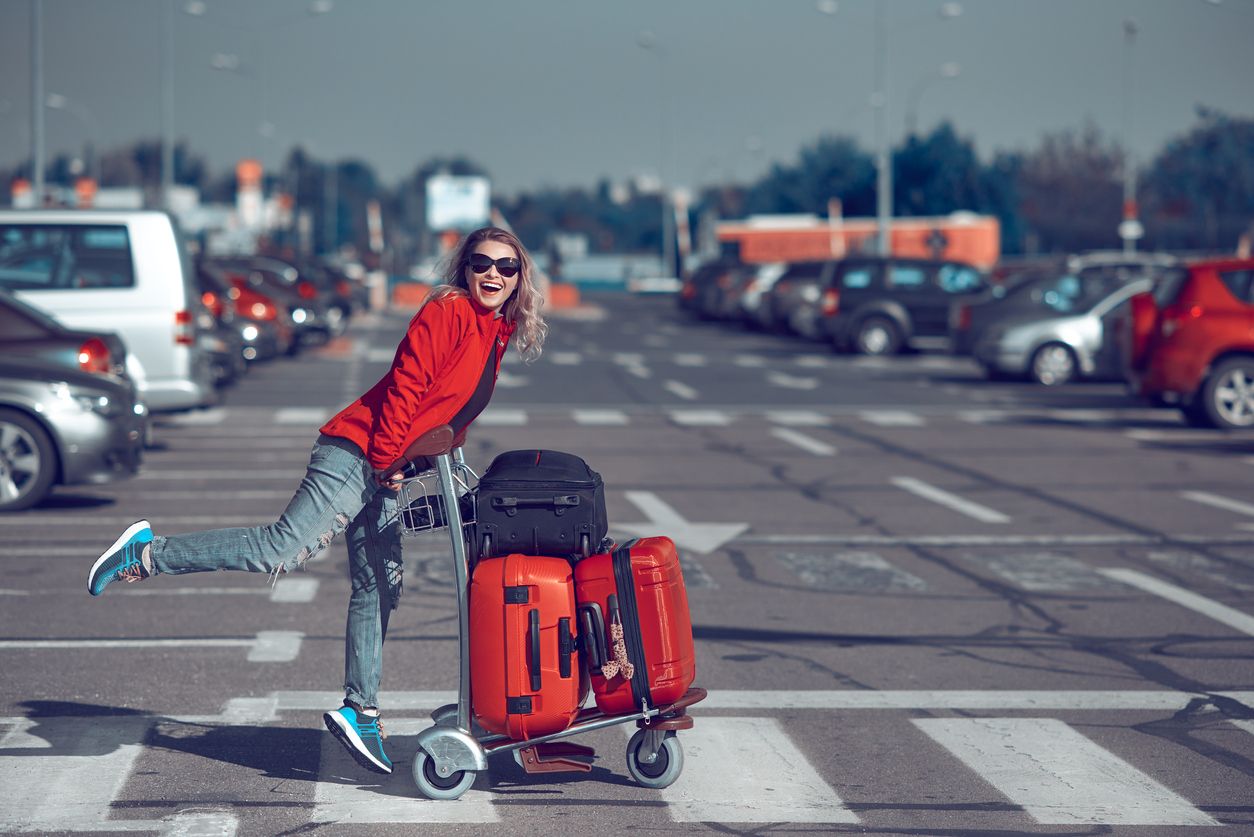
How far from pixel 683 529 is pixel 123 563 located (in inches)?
244

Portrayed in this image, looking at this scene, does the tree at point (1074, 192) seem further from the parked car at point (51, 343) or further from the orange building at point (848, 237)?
the parked car at point (51, 343)

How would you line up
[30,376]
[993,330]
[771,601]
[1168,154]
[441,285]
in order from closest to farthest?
1. [441,285]
2. [771,601]
3. [30,376]
4. [993,330]
5. [1168,154]

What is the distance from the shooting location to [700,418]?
65.7 ft

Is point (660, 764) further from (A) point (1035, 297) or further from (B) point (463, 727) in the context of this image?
(A) point (1035, 297)

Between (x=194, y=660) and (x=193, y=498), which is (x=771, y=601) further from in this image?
(x=193, y=498)

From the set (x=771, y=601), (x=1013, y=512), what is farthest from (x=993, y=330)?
(x=771, y=601)

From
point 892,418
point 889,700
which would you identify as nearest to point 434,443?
point 889,700

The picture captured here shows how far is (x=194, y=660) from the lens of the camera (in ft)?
24.0

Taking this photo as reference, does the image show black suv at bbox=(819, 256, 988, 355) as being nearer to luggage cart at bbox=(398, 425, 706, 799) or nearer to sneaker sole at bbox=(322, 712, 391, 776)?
luggage cart at bbox=(398, 425, 706, 799)

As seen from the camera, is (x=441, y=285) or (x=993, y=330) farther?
(x=993, y=330)

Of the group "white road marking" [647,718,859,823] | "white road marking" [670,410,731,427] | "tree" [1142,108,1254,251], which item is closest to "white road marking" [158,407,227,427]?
"white road marking" [670,410,731,427]

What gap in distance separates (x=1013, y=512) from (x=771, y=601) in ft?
12.8

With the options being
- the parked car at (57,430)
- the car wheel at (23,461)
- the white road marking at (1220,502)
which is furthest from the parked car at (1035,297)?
the car wheel at (23,461)

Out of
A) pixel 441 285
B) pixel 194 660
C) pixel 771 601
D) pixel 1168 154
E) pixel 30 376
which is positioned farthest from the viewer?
pixel 1168 154
